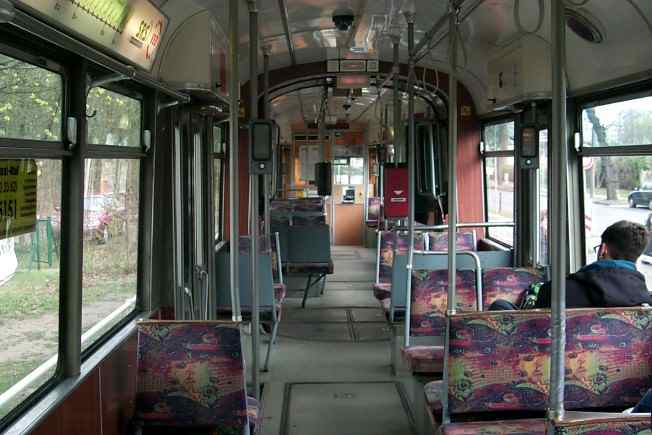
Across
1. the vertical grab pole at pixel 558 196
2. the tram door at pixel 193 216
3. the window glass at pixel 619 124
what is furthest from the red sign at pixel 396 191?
the vertical grab pole at pixel 558 196

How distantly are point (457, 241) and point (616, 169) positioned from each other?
2.96m

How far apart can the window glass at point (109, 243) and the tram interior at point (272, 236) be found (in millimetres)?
19

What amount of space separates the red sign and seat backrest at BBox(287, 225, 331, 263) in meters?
2.38

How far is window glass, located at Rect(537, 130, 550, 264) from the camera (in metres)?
5.78

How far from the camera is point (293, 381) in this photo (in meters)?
5.35

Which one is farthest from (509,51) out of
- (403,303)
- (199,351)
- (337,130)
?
(337,130)

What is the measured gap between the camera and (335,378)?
17.7 feet

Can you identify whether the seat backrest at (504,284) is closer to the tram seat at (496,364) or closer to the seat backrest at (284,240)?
the tram seat at (496,364)

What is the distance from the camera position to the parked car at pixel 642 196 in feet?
13.7

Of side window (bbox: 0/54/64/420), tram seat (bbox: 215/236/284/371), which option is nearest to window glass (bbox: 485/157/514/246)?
tram seat (bbox: 215/236/284/371)

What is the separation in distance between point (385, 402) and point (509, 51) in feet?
9.59

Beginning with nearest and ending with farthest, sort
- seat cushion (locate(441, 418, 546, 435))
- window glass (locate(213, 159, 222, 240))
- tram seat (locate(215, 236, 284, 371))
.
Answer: seat cushion (locate(441, 418, 546, 435)) → tram seat (locate(215, 236, 284, 371)) → window glass (locate(213, 159, 222, 240))

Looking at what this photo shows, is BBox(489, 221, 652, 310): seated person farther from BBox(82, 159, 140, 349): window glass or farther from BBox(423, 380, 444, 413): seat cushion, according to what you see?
BBox(82, 159, 140, 349): window glass

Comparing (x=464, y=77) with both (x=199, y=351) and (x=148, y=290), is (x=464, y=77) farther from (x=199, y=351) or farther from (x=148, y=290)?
(x=199, y=351)
